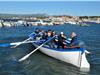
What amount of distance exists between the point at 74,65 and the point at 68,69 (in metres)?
0.65

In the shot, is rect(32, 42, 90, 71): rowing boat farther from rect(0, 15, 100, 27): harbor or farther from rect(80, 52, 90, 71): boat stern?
rect(0, 15, 100, 27): harbor

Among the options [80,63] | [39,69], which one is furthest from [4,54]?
[80,63]

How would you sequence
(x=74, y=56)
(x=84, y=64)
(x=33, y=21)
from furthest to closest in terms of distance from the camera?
(x=33, y=21), (x=74, y=56), (x=84, y=64)

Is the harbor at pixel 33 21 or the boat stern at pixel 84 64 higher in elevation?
the boat stern at pixel 84 64

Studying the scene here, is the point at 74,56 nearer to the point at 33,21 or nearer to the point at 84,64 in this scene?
the point at 84,64

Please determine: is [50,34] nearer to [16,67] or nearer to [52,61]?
[52,61]

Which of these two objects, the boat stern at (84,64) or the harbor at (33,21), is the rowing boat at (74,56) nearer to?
the boat stern at (84,64)

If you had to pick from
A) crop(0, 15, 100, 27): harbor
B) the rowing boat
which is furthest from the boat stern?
crop(0, 15, 100, 27): harbor

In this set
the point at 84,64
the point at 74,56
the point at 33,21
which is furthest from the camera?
the point at 33,21

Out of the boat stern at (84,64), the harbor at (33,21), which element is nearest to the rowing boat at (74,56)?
the boat stern at (84,64)

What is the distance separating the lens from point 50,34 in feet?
94.1

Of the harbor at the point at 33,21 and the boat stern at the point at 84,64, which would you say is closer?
the boat stern at the point at 84,64

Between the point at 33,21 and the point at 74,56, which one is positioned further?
the point at 33,21

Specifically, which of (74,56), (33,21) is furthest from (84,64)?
(33,21)
